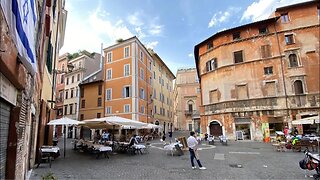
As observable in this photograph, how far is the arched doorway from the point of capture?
82.3ft

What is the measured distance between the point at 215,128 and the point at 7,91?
24721mm

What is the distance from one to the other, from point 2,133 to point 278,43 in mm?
26393

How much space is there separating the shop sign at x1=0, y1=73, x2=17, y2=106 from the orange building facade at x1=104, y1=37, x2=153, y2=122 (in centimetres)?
2453

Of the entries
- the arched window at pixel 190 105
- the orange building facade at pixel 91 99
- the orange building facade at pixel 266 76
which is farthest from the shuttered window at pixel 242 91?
the arched window at pixel 190 105

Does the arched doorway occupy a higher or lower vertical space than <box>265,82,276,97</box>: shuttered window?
lower

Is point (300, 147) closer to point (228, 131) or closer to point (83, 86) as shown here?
point (228, 131)

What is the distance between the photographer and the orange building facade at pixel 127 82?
2852 centimetres

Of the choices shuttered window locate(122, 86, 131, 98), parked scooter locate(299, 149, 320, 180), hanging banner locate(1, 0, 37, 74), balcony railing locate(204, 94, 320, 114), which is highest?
shuttered window locate(122, 86, 131, 98)

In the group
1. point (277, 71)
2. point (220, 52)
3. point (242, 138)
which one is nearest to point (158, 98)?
point (220, 52)

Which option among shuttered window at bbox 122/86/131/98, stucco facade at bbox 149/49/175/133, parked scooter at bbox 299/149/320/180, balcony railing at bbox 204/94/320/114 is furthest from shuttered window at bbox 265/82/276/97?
parked scooter at bbox 299/149/320/180

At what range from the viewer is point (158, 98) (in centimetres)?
3788

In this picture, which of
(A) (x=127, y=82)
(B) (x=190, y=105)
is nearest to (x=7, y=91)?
(A) (x=127, y=82)

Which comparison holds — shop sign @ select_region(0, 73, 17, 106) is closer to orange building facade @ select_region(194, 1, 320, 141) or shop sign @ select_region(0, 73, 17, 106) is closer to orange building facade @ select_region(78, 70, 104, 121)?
orange building facade @ select_region(194, 1, 320, 141)

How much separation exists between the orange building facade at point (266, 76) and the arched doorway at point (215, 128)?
0.12ft
